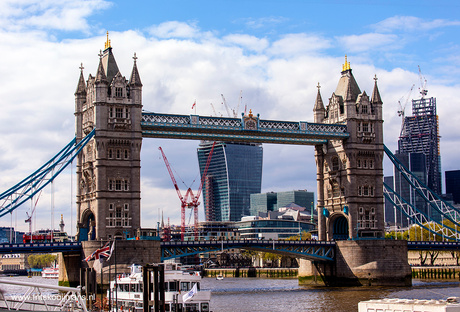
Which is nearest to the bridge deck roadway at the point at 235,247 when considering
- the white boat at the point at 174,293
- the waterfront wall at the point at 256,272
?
the white boat at the point at 174,293

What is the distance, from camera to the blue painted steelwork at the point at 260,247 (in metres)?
109

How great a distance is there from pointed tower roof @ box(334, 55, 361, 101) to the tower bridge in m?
0.20

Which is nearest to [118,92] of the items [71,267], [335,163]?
[71,267]

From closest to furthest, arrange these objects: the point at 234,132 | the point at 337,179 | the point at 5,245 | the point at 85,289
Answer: the point at 85,289, the point at 5,245, the point at 234,132, the point at 337,179

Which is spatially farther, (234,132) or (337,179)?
(337,179)

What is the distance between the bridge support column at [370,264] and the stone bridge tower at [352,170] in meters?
2.96

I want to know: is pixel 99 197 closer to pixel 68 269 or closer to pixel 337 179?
pixel 68 269

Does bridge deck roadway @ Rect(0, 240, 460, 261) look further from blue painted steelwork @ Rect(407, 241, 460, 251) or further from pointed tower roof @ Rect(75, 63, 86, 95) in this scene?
pointed tower roof @ Rect(75, 63, 86, 95)

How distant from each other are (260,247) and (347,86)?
105 ft

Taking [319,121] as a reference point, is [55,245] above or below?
below

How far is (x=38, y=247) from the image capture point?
325 ft

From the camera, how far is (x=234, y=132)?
11675 cm

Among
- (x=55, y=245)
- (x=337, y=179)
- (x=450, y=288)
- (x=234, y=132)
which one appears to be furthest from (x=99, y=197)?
(x=450, y=288)

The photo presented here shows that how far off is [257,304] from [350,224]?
3692 centimetres
